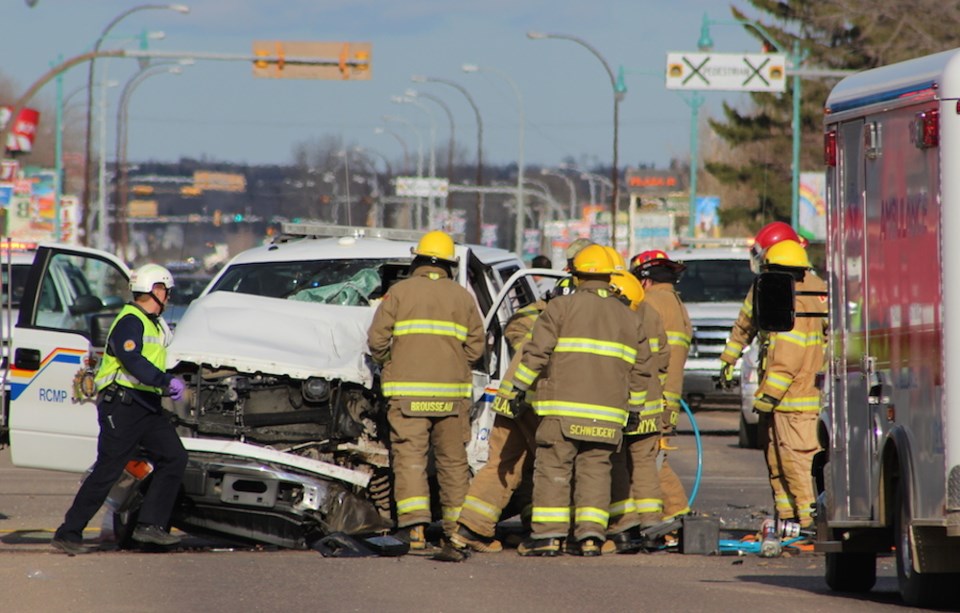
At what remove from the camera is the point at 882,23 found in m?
35.2

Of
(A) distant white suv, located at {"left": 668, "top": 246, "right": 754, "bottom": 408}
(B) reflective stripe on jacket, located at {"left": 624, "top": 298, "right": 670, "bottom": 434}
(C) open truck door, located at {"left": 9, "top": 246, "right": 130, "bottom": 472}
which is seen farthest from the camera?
(A) distant white suv, located at {"left": 668, "top": 246, "right": 754, "bottom": 408}

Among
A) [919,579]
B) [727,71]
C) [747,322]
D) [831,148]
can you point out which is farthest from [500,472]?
[727,71]

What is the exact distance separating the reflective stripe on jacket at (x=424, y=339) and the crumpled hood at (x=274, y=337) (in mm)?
208

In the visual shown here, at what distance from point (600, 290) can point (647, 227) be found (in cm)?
4072

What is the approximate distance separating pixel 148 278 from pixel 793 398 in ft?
13.6

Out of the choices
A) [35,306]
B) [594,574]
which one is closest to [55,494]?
[35,306]

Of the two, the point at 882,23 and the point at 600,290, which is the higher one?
the point at 882,23

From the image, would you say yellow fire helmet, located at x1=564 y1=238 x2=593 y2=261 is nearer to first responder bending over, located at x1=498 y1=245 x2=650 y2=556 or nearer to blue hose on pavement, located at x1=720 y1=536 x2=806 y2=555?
first responder bending over, located at x1=498 y1=245 x2=650 y2=556

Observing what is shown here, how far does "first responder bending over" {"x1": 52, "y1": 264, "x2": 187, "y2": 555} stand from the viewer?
413 inches

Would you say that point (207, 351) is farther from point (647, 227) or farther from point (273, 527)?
point (647, 227)

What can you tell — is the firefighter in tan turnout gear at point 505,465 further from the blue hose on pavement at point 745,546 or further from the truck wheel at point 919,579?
the truck wheel at point 919,579

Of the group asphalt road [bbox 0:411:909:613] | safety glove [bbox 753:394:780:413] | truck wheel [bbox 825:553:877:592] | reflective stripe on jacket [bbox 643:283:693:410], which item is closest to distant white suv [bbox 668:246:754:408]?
reflective stripe on jacket [bbox 643:283:693:410]

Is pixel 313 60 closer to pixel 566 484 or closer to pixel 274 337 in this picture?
pixel 274 337

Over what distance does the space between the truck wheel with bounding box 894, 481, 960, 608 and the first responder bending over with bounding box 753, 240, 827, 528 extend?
3456mm
